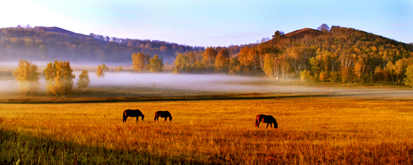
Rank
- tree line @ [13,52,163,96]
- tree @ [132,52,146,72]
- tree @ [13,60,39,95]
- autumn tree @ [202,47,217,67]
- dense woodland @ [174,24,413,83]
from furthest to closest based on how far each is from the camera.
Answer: autumn tree @ [202,47,217,67] < tree @ [132,52,146,72] < dense woodland @ [174,24,413,83] < tree @ [13,60,39,95] < tree line @ [13,52,163,96]

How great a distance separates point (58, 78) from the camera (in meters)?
69.8

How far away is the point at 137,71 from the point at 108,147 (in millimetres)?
173138

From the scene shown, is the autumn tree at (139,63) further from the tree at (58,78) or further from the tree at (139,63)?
the tree at (58,78)

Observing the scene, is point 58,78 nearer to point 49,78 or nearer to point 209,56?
point 49,78

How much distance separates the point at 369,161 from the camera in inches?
193

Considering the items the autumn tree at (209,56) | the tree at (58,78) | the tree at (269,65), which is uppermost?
the autumn tree at (209,56)

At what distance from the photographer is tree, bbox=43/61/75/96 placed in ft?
224

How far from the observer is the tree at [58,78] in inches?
2685

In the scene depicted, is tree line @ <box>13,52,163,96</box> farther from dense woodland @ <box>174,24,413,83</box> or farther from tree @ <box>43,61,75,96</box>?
dense woodland @ <box>174,24,413,83</box>

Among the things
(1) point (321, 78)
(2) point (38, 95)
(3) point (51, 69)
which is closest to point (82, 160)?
(3) point (51, 69)

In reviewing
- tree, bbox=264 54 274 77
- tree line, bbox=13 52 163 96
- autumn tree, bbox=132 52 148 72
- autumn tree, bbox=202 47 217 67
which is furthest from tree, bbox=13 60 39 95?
autumn tree, bbox=202 47 217 67

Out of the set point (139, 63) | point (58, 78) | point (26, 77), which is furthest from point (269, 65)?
point (26, 77)

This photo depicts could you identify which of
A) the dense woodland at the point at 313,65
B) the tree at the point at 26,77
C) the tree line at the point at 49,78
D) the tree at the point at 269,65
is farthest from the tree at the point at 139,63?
the tree at the point at 26,77

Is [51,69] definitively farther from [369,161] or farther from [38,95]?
[369,161]
